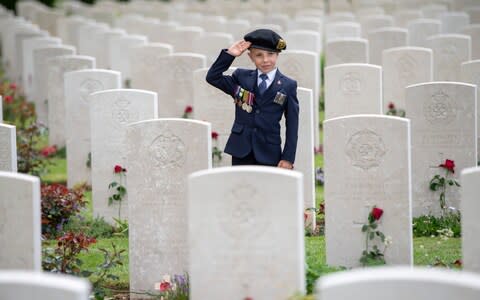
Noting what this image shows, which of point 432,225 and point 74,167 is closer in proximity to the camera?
point 432,225

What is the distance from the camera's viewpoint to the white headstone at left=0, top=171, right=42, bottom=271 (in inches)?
293

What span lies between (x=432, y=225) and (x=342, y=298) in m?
4.57

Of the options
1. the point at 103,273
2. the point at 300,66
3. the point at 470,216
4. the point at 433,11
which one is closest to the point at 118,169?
the point at 103,273

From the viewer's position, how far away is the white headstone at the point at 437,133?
32.5 ft

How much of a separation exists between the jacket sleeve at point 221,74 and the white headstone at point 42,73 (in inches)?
252

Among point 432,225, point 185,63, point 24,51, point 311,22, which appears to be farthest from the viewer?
point 311,22

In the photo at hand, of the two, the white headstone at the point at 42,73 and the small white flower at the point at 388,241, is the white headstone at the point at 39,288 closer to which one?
the small white flower at the point at 388,241

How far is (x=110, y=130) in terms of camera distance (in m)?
10.6

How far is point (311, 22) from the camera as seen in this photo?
778 inches

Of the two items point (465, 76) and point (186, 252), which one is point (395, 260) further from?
point (465, 76)

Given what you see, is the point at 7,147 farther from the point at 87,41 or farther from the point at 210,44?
the point at 87,41

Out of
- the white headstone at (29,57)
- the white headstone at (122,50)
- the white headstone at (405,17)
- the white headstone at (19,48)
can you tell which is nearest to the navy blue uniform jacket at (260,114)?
the white headstone at (122,50)

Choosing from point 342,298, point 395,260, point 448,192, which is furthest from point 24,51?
point 342,298

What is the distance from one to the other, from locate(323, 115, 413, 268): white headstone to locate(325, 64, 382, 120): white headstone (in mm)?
3110
